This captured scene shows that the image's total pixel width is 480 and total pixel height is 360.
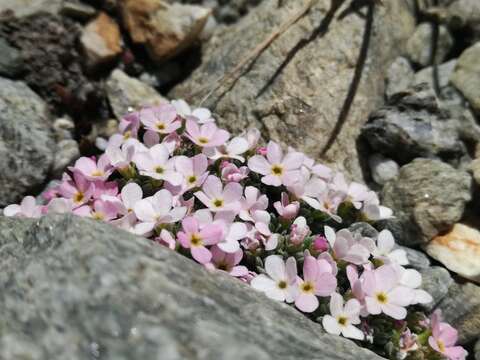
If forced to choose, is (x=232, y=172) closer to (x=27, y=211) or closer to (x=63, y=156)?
(x=27, y=211)

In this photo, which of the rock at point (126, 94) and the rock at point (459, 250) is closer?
the rock at point (459, 250)

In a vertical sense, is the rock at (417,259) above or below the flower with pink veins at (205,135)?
above

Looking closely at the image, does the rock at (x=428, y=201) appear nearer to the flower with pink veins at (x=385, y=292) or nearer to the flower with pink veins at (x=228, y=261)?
the flower with pink veins at (x=385, y=292)

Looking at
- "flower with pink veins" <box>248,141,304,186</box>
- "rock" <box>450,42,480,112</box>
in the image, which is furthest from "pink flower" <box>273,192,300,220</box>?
"rock" <box>450,42,480,112</box>

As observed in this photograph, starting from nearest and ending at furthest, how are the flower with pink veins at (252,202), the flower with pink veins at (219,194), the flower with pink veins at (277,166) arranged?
1. the flower with pink veins at (219,194)
2. the flower with pink veins at (252,202)
3. the flower with pink veins at (277,166)

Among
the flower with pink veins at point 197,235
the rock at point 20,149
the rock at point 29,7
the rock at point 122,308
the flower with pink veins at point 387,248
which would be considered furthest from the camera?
the rock at point 29,7

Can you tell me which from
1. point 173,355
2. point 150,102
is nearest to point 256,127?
point 150,102

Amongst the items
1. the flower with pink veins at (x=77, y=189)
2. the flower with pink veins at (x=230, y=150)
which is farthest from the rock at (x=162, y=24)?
the flower with pink veins at (x=77, y=189)
